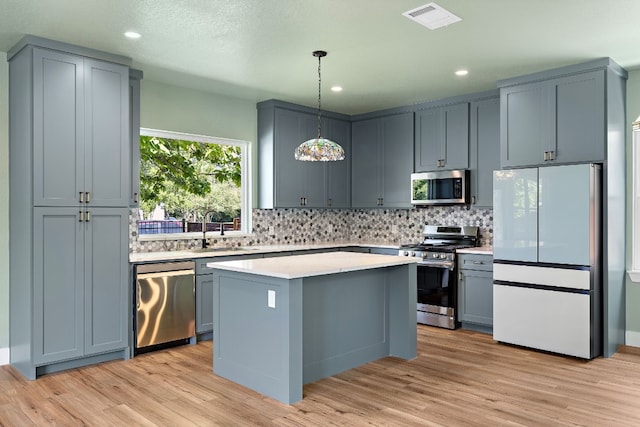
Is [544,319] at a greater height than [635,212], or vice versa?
[635,212]

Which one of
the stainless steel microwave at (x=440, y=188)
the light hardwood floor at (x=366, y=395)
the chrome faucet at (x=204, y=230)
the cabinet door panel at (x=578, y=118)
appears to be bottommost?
the light hardwood floor at (x=366, y=395)

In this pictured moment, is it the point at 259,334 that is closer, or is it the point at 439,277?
the point at 259,334

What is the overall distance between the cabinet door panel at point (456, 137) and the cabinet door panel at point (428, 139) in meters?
0.07

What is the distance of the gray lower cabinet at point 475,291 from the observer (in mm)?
5391

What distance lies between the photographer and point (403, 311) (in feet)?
14.5

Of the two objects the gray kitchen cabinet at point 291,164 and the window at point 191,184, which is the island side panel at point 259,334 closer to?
the window at point 191,184

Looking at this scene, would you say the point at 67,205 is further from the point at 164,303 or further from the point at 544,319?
the point at 544,319

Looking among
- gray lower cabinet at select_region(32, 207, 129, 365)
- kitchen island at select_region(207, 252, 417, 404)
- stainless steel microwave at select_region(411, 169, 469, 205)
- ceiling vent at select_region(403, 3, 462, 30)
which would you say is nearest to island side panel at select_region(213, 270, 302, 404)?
kitchen island at select_region(207, 252, 417, 404)

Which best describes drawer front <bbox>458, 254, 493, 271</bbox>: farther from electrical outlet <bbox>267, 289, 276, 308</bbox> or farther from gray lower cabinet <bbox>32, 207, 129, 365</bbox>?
gray lower cabinet <bbox>32, 207, 129, 365</bbox>

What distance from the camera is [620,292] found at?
191 inches

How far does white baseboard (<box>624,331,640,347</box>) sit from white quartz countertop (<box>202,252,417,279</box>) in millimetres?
2286

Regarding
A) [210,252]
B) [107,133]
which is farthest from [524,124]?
[107,133]

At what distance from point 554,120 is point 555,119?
0.01 m

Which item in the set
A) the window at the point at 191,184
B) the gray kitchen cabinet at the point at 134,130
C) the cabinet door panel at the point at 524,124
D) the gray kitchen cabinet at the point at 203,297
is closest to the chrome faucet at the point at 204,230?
the window at the point at 191,184
